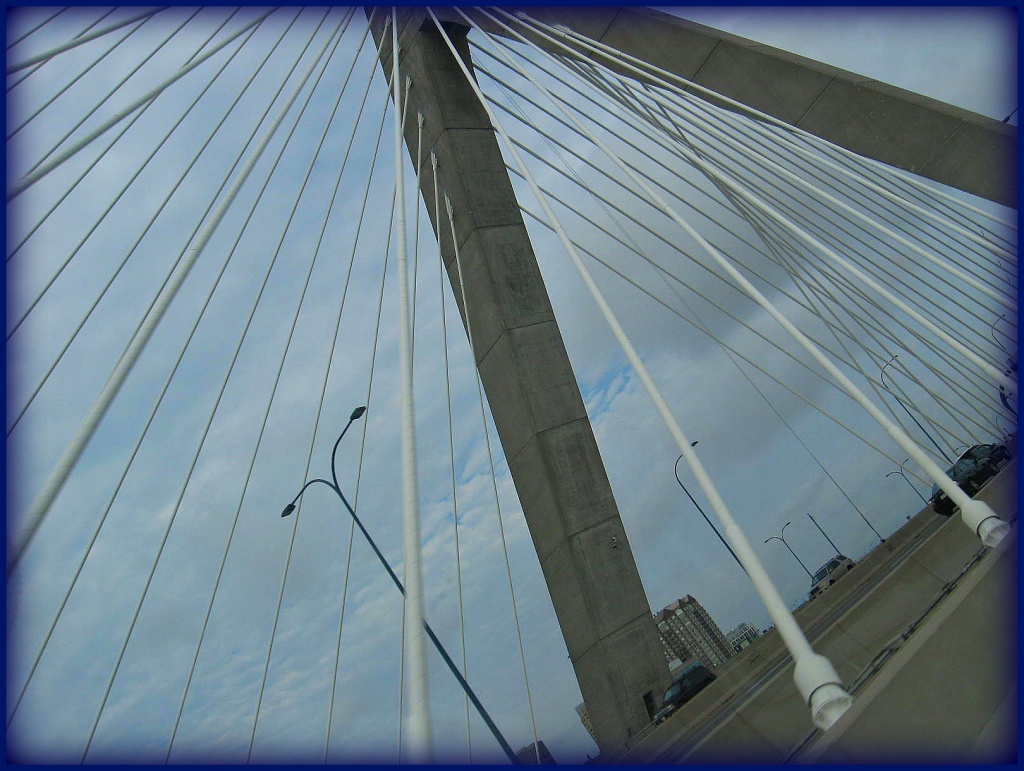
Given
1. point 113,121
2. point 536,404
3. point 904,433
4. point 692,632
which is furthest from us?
point 692,632

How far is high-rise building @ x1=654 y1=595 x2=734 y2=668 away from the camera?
78.9 m

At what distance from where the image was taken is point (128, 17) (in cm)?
738

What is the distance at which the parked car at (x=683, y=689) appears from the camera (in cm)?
928

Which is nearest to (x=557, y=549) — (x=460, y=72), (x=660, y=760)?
(x=660, y=760)

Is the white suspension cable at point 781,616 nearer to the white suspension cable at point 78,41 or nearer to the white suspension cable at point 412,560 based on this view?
the white suspension cable at point 412,560

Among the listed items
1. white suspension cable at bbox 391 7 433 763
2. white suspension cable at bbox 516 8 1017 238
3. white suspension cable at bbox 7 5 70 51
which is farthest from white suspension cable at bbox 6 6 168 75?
white suspension cable at bbox 516 8 1017 238

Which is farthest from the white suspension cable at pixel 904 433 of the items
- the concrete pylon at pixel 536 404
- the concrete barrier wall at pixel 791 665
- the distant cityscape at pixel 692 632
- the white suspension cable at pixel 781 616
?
the distant cityscape at pixel 692 632

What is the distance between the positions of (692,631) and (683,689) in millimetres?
86211

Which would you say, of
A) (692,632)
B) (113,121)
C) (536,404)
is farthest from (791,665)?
(692,632)

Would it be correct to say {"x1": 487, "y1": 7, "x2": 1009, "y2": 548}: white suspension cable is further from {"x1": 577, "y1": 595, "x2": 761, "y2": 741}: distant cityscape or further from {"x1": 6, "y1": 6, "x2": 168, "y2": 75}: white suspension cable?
{"x1": 577, "y1": 595, "x2": 761, "y2": 741}: distant cityscape

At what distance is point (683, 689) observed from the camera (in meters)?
9.82

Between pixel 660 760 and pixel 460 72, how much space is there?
10426 mm

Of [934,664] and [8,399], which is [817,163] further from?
[8,399]

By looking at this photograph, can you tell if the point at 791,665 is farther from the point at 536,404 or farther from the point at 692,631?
the point at 692,631
